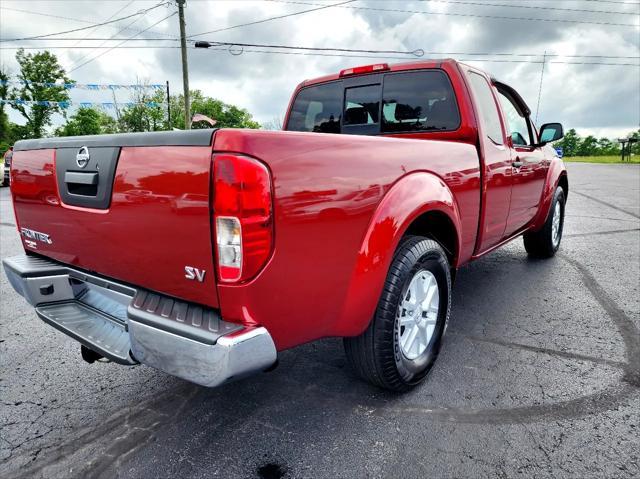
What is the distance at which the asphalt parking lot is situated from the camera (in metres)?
1.85

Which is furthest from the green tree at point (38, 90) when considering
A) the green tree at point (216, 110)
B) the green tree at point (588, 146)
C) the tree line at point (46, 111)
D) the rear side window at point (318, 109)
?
the green tree at point (588, 146)

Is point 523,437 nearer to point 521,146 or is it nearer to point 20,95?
point 521,146

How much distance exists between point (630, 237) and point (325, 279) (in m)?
6.47

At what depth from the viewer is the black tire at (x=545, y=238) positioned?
15.9 feet

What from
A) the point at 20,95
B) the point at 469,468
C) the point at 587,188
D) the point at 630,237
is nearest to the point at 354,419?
the point at 469,468

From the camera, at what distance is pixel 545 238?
16.4ft

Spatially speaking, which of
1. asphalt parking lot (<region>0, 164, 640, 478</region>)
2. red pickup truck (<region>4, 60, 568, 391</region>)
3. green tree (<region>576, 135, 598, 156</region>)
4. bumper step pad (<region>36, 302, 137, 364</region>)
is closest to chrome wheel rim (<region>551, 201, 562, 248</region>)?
asphalt parking lot (<region>0, 164, 640, 478</region>)

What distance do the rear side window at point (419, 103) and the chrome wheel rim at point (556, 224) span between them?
102 inches

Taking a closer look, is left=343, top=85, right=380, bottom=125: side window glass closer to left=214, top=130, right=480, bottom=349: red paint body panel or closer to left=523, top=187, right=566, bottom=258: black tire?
left=214, top=130, right=480, bottom=349: red paint body panel

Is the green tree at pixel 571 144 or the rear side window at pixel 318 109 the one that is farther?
the green tree at pixel 571 144

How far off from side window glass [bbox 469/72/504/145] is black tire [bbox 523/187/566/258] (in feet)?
5.85

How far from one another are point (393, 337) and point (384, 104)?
1.99 m

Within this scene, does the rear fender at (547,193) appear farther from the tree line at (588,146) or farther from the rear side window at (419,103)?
the tree line at (588,146)

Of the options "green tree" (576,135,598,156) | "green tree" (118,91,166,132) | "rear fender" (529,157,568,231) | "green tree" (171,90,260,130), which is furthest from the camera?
"green tree" (576,135,598,156)
